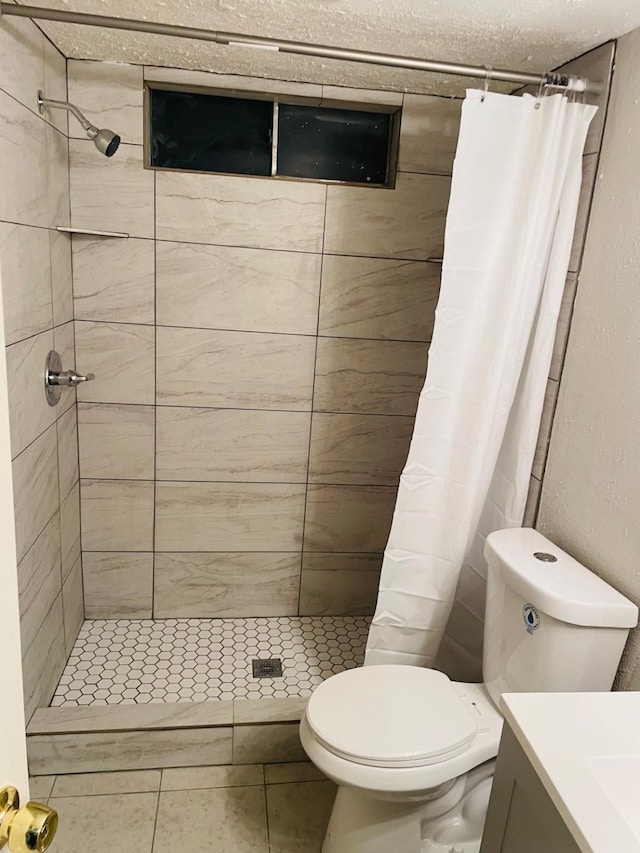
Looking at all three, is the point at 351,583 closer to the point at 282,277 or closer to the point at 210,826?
the point at 210,826

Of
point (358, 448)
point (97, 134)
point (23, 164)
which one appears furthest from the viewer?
point (358, 448)

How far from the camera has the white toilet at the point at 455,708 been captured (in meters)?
1.43

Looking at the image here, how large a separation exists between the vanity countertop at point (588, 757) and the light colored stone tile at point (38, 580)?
1.31m

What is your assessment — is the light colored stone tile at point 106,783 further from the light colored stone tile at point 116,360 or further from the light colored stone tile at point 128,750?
the light colored stone tile at point 116,360

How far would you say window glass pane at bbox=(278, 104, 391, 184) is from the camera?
2217 mm

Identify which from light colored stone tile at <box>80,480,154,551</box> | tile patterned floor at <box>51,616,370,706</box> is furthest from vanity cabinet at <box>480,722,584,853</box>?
light colored stone tile at <box>80,480,154,551</box>

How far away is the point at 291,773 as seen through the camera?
1.99 meters

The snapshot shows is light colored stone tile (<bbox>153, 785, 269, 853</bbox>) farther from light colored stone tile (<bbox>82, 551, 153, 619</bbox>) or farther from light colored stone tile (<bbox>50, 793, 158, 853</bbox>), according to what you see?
light colored stone tile (<bbox>82, 551, 153, 619</bbox>)

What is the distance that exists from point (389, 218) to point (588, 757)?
70.6 inches

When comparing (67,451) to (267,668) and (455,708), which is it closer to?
(267,668)

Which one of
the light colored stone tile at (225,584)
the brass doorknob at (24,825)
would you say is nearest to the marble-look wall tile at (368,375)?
the light colored stone tile at (225,584)

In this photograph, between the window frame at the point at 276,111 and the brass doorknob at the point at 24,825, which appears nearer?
the brass doorknob at the point at 24,825

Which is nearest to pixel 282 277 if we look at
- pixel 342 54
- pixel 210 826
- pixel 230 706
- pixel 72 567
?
pixel 342 54

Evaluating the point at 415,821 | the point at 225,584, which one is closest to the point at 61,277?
the point at 225,584
